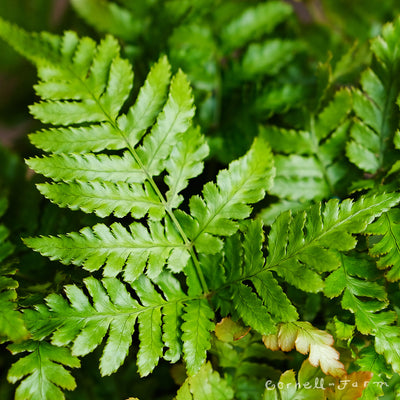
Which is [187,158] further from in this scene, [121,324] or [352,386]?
[352,386]

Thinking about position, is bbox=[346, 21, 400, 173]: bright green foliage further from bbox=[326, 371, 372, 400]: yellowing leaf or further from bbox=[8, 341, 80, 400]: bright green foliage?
bbox=[8, 341, 80, 400]: bright green foliage

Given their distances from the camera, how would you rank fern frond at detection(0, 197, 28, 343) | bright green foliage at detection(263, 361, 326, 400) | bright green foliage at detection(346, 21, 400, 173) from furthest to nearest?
bright green foliage at detection(346, 21, 400, 173), bright green foliage at detection(263, 361, 326, 400), fern frond at detection(0, 197, 28, 343)

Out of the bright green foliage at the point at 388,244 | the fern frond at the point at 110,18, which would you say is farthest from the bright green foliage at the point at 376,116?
the fern frond at the point at 110,18

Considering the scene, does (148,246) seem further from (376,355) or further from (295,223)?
(376,355)

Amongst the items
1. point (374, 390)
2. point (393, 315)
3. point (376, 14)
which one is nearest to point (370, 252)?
point (393, 315)

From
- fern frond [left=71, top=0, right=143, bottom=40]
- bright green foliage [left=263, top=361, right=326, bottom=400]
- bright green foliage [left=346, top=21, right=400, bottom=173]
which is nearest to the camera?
bright green foliage [left=263, top=361, right=326, bottom=400]

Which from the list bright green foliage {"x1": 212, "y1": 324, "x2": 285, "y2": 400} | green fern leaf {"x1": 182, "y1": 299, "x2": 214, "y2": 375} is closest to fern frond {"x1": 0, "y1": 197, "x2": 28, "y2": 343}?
green fern leaf {"x1": 182, "y1": 299, "x2": 214, "y2": 375}

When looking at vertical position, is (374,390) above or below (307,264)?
below

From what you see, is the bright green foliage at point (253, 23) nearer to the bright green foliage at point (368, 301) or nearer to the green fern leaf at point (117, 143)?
the green fern leaf at point (117, 143)
